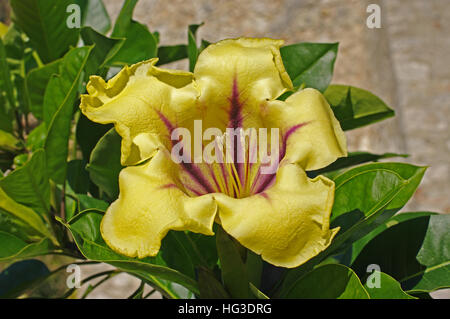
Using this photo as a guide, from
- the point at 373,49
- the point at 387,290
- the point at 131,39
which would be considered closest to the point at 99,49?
the point at 131,39

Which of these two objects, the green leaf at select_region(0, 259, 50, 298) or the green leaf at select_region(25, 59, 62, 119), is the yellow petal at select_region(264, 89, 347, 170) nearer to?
the green leaf at select_region(25, 59, 62, 119)

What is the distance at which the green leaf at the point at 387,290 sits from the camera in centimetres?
65

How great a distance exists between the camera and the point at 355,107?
871mm

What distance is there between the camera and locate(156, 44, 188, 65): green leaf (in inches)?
40.4

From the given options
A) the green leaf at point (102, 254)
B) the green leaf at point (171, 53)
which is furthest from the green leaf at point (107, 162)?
the green leaf at point (171, 53)

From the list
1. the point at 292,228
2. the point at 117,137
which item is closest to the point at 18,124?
the point at 117,137

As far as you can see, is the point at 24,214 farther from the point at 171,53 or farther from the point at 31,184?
the point at 171,53

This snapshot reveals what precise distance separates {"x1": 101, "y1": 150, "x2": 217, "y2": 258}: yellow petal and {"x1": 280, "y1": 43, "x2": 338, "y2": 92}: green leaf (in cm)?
38

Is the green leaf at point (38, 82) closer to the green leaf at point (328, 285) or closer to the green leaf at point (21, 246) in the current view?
the green leaf at point (21, 246)

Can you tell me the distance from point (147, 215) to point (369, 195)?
0.30 m

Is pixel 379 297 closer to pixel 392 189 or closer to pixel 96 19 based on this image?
pixel 392 189

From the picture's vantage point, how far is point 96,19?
1099 millimetres

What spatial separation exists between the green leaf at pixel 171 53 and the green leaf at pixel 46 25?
165mm
